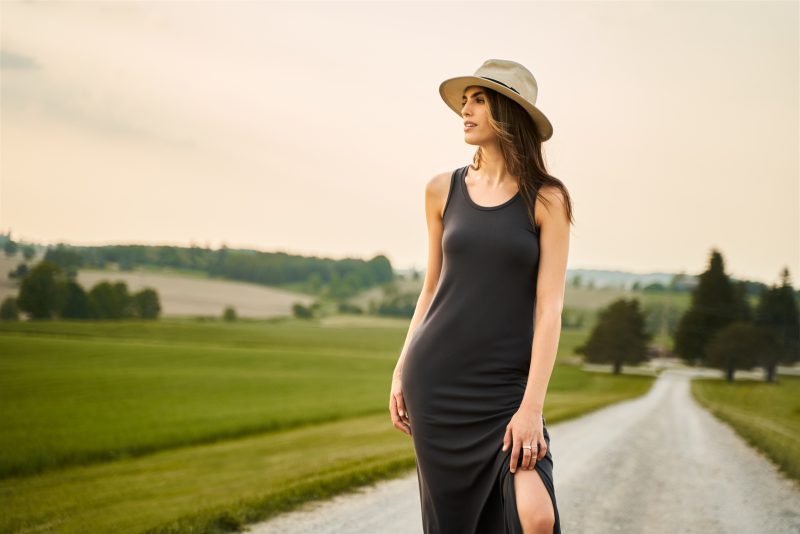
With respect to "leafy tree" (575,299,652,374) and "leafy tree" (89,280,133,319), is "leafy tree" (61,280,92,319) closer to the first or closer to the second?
"leafy tree" (89,280,133,319)

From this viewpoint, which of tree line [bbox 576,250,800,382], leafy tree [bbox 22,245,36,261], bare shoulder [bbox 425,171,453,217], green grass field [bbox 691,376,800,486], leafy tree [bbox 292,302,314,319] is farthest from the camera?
leafy tree [bbox 292,302,314,319]

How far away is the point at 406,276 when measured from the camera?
5285 inches

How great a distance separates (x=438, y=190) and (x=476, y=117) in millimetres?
361

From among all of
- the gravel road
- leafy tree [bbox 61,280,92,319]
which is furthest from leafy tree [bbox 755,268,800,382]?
leafy tree [bbox 61,280,92,319]

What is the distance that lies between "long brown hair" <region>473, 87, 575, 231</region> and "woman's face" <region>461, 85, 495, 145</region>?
3 cm

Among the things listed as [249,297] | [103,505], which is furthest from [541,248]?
[249,297]

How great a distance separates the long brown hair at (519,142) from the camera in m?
2.78

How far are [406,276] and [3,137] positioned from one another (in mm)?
85280

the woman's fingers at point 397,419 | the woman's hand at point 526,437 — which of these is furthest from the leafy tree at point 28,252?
the woman's hand at point 526,437

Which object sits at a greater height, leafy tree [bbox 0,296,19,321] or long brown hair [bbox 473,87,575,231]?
long brown hair [bbox 473,87,575,231]

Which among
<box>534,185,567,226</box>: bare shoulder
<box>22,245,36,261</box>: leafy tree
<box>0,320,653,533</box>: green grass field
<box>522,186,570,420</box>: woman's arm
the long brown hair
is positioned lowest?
<box>0,320,653,533</box>: green grass field

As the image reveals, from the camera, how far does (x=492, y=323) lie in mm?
2732

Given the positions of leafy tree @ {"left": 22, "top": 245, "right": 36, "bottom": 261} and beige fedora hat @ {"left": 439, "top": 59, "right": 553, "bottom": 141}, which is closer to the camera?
beige fedora hat @ {"left": 439, "top": 59, "right": 553, "bottom": 141}

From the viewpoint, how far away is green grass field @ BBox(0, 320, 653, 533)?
28.2ft
